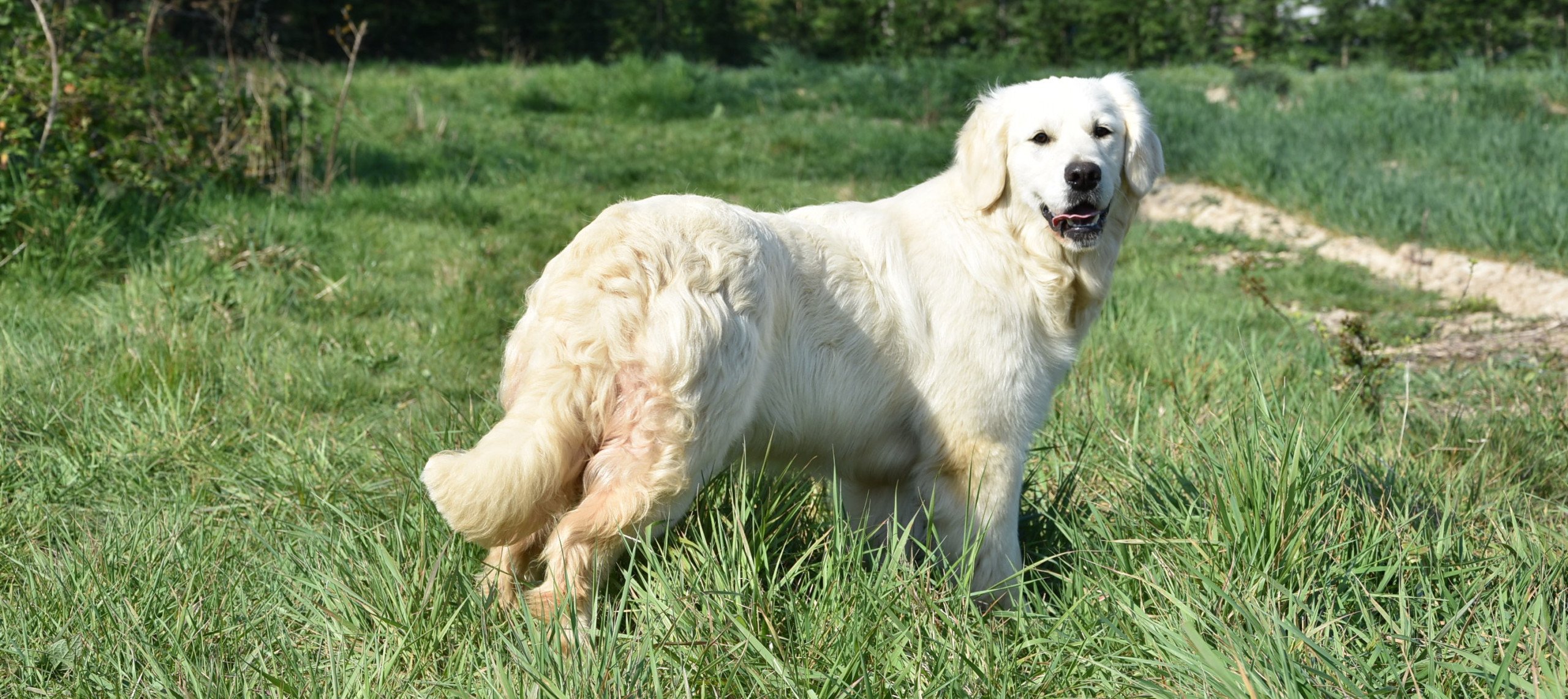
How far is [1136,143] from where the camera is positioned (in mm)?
3342

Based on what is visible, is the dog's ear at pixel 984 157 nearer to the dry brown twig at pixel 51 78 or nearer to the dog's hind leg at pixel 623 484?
the dog's hind leg at pixel 623 484

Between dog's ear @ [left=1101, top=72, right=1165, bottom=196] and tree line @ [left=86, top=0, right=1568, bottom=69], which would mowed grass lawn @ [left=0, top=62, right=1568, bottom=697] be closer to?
dog's ear @ [left=1101, top=72, right=1165, bottom=196]

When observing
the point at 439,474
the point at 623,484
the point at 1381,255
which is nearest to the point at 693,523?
the point at 623,484

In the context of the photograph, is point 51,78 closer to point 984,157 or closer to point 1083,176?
point 984,157

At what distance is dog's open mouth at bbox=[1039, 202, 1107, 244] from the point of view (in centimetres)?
317

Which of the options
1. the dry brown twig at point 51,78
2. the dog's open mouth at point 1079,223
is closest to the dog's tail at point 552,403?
the dog's open mouth at point 1079,223

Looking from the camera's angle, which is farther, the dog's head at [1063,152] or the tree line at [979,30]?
the tree line at [979,30]

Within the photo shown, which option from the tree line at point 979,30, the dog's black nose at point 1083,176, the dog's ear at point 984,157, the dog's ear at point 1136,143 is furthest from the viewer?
the tree line at point 979,30

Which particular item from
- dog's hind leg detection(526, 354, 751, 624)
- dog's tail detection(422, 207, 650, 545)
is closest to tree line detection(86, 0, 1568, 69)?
dog's tail detection(422, 207, 650, 545)

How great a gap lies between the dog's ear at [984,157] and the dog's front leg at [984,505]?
0.75m

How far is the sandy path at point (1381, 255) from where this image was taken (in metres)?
7.21

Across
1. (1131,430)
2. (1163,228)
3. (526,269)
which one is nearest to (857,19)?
(1163,228)

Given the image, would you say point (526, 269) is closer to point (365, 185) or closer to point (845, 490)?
point (365, 185)

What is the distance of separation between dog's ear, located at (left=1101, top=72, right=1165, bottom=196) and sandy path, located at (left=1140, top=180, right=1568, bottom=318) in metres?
2.65
